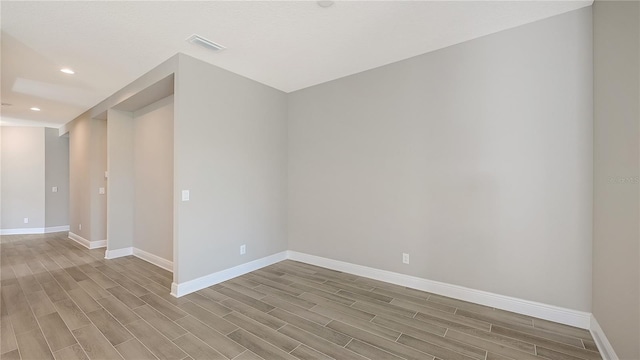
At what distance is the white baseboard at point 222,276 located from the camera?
295cm

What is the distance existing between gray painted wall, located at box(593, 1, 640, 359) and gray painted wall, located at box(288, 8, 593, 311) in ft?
0.52

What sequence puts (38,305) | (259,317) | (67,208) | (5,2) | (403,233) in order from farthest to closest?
(67,208), (403,233), (38,305), (259,317), (5,2)

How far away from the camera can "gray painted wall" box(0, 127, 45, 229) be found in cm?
630

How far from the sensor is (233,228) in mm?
3535

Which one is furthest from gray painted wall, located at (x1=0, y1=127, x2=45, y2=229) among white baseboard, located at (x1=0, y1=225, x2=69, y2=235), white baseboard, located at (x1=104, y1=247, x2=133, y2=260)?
white baseboard, located at (x1=104, y1=247, x2=133, y2=260)

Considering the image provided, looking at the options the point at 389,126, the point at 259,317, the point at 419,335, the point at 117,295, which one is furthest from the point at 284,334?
the point at 389,126

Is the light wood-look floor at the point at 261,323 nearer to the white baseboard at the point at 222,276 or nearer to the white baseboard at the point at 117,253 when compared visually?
the white baseboard at the point at 222,276

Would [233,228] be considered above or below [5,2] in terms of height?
below

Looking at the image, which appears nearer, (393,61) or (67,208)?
(393,61)

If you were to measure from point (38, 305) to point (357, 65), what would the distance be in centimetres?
453

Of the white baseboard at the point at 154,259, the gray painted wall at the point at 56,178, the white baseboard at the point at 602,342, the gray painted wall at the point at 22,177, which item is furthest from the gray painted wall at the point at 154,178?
the white baseboard at the point at 602,342

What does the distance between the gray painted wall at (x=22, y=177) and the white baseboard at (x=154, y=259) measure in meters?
4.53

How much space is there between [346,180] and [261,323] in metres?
2.09

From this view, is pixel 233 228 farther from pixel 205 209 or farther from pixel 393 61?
pixel 393 61
